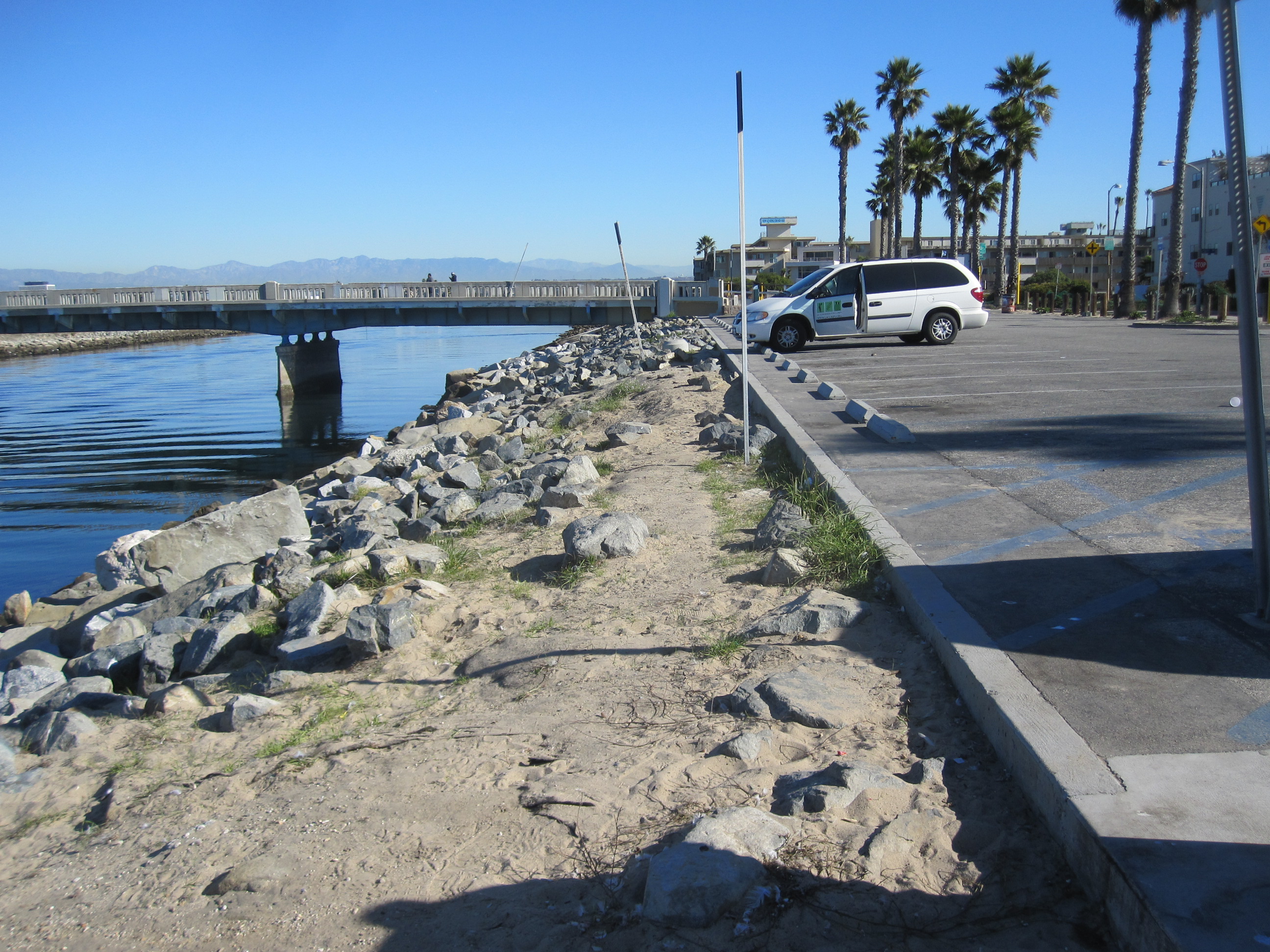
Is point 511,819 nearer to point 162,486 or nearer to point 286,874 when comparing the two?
point 286,874

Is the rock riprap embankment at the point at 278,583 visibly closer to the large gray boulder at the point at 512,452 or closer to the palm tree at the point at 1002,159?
the large gray boulder at the point at 512,452

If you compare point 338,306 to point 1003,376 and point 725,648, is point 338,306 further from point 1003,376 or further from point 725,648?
point 725,648

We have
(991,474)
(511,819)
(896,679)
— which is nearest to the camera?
(511,819)

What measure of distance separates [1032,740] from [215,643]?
4788mm

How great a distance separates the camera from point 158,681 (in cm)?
595

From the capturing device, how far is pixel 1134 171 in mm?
31906

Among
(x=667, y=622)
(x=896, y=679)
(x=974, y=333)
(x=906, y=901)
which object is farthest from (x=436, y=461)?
(x=974, y=333)

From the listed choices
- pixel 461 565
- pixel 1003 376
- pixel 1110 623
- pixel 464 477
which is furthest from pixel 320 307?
pixel 1110 623

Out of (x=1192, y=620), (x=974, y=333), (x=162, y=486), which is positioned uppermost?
(x=974, y=333)

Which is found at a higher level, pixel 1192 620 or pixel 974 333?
pixel 974 333

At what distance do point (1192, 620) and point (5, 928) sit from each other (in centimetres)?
486

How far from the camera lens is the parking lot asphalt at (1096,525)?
11.7 ft

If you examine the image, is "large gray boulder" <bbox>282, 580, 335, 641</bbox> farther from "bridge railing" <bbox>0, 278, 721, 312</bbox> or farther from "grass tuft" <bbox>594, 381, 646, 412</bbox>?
"bridge railing" <bbox>0, 278, 721, 312</bbox>

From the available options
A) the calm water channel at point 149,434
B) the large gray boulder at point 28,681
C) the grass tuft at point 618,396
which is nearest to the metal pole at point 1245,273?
the large gray boulder at point 28,681
